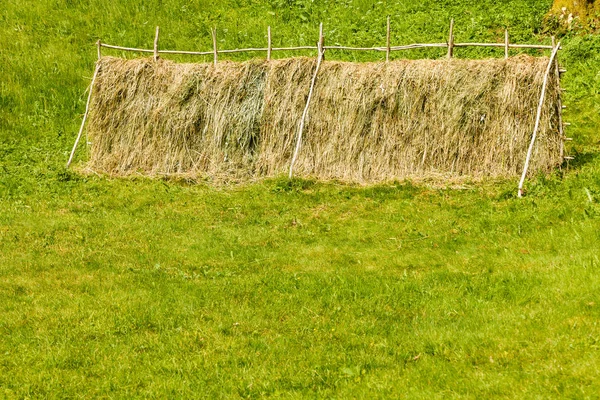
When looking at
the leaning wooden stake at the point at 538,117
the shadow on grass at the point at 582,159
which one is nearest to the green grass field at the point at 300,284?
the shadow on grass at the point at 582,159

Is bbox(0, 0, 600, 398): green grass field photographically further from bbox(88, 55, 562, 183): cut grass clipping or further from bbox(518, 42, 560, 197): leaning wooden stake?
bbox(88, 55, 562, 183): cut grass clipping

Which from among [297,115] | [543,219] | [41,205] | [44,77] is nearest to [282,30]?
[44,77]

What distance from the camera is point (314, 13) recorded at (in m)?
26.3

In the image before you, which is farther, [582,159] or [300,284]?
[582,159]

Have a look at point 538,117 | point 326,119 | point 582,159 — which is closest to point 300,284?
point 538,117

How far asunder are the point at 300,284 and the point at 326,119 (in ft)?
21.9

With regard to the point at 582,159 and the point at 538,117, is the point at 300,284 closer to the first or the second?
the point at 538,117

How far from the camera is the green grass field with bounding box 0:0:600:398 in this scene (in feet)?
26.5

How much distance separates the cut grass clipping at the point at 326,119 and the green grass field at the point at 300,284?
79 centimetres

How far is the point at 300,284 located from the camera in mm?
10586

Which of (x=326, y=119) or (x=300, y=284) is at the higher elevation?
(x=326, y=119)

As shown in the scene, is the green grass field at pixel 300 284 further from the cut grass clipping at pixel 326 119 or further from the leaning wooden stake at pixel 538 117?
the cut grass clipping at pixel 326 119

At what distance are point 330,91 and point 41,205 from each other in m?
6.01

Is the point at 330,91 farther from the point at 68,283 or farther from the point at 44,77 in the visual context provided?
the point at 44,77
